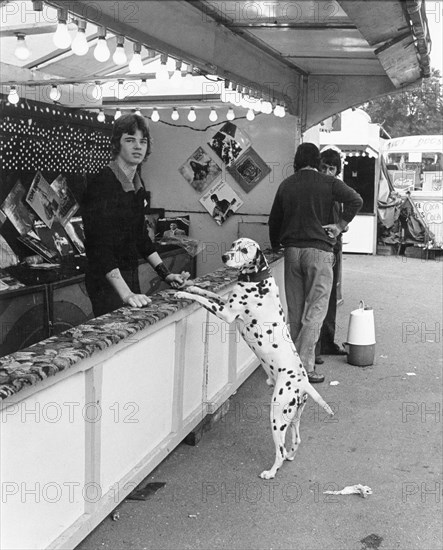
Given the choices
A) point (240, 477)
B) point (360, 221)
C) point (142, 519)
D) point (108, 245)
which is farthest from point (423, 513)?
point (360, 221)

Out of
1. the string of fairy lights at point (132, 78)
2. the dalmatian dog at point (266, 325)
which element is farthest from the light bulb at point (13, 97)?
the dalmatian dog at point (266, 325)

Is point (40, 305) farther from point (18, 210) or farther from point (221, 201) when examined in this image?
point (221, 201)

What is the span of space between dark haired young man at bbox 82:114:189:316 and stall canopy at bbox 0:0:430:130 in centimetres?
59

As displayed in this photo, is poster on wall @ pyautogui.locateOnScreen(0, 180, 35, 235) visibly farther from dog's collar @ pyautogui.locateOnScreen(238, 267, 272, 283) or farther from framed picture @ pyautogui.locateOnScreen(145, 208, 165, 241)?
dog's collar @ pyautogui.locateOnScreen(238, 267, 272, 283)

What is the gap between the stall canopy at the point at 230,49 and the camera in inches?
150

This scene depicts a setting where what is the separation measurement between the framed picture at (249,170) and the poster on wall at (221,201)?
16cm

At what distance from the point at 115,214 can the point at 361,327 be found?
11.8ft

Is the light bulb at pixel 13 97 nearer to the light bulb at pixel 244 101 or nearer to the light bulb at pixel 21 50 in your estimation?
the light bulb at pixel 21 50

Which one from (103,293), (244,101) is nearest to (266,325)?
(103,293)

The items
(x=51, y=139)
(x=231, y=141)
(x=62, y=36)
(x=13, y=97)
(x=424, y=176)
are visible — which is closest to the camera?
(x=62, y=36)

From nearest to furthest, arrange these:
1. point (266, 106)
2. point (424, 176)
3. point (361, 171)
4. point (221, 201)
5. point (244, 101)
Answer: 1. point (244, 101)
2. point (266, 106)
3. point (221, 201)
4. point (361, 171)
5. point (424, 176)

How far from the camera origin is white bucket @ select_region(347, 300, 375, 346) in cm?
653

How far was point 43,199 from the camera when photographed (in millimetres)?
6199

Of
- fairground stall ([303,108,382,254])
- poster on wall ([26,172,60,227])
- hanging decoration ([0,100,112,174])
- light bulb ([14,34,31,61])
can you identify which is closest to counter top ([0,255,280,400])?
light bulb ([14,34,31,61])
